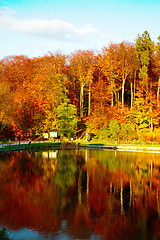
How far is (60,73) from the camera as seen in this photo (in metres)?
47.2

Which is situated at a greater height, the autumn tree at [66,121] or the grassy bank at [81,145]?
the autumn tree at [66,121]

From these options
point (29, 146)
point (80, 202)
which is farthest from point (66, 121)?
point (80, 202)

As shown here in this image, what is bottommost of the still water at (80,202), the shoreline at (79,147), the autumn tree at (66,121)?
the still water at (80,202)

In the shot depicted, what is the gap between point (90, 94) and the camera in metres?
48.9

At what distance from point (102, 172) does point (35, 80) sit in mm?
30583

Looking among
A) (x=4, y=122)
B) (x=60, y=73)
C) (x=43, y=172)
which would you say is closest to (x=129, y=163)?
(x=43, y=172)

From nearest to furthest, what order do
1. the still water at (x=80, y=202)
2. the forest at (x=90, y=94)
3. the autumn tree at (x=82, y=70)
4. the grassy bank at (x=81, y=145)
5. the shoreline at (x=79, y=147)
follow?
the still water at (x=80, y=202) → the shoreline at (x=79, y=147) → the grassy bank at (x=81, y=145) → the forest at (x=90, y=94) → the autumn tree at (x=82, y=70)

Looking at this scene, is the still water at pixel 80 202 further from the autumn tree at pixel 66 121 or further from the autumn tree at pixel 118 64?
the autumn tree at pixel 118 64

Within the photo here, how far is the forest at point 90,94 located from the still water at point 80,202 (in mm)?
20171

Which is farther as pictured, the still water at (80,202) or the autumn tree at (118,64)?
the autumn tree at (118,64)

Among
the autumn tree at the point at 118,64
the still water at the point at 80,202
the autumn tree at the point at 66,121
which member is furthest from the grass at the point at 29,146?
the autumn tree at the point at 118,64

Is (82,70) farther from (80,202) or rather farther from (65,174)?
(80,202)

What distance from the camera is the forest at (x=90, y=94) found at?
41.7 metres

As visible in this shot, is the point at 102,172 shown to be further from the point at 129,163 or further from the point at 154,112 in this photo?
the point at 154,112
